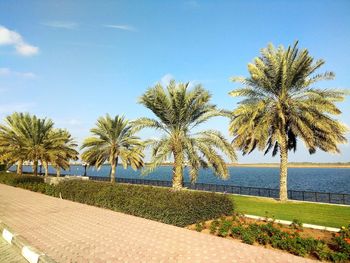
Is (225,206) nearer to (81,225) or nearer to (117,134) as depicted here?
(81,225)

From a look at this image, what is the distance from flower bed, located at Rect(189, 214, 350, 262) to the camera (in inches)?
274

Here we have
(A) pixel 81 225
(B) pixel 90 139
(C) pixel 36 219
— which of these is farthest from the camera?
(B) pixel 90 139

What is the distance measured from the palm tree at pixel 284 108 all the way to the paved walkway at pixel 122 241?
1013cm

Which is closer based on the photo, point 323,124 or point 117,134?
point 323,124

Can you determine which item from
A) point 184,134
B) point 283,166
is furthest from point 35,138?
point 283,166

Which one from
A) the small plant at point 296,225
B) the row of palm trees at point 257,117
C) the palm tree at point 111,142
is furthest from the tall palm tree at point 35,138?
the small plant at point 296,225

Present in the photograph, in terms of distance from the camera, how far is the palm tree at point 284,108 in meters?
17.4

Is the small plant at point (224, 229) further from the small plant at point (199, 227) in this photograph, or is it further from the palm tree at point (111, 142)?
the palm tree at point (111, 142)

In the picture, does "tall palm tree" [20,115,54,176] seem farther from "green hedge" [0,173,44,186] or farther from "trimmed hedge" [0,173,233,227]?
"trimmed hedge" [0,173,233,227]

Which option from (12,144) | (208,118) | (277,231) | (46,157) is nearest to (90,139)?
(46,157)

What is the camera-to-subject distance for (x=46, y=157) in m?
30.2

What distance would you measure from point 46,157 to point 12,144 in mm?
3941

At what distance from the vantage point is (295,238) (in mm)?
7637

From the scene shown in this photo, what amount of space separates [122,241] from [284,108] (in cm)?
1404
